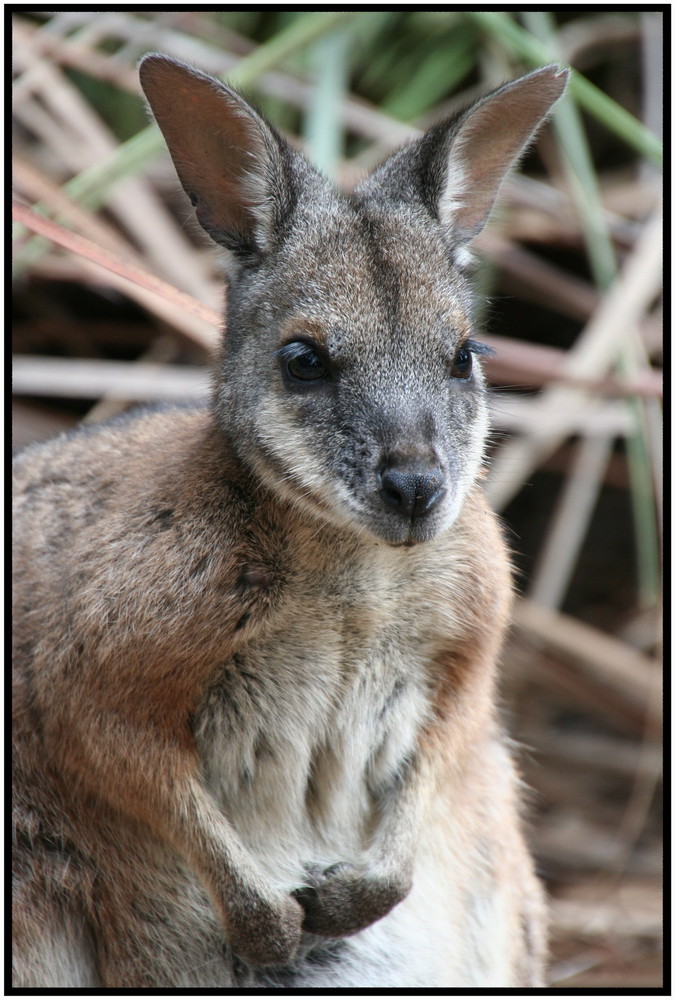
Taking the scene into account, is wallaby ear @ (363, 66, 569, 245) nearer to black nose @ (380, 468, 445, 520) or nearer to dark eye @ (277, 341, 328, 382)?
dark eye @ (277, 341, 328, 382)

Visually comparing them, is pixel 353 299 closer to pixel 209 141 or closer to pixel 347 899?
pixel 209 141

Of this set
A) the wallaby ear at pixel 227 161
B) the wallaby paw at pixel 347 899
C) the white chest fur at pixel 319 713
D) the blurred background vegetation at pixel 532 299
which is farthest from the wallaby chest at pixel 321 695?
the blurred background vegetation at pixel 532 299

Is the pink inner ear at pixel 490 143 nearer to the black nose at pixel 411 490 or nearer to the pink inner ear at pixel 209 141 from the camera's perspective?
the pink inner ear at pixel 209 141

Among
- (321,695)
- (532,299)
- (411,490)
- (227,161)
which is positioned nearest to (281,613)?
(321,695)

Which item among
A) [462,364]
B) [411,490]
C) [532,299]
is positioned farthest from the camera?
[532,299]

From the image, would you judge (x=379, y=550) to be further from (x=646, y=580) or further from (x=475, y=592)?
(x=646, y=580)
